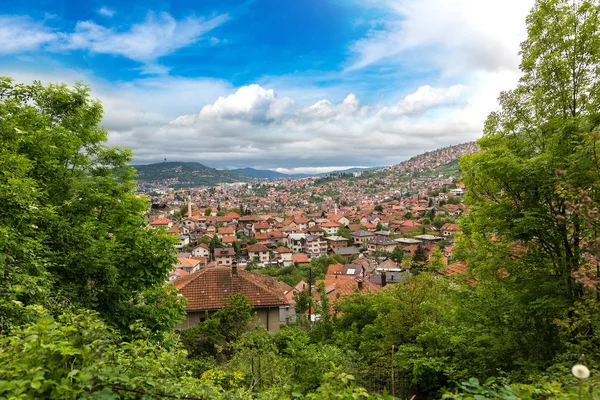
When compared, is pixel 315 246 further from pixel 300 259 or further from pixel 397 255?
pixel 397 255

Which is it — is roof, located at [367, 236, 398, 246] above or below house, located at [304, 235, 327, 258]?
above

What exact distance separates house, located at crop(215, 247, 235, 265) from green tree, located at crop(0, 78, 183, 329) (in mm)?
54430

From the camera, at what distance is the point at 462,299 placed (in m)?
7.86

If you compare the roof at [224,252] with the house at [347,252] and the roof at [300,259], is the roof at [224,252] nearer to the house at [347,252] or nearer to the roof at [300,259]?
the roof at [300,259]

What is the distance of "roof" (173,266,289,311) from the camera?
50.7 feet

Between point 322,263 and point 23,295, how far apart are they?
164 ft

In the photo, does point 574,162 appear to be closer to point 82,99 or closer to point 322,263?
point 82,99

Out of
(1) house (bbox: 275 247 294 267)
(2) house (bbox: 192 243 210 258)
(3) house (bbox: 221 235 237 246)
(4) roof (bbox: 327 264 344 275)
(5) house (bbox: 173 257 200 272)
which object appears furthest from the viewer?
(3) house (bbox: 221 235 237 246)

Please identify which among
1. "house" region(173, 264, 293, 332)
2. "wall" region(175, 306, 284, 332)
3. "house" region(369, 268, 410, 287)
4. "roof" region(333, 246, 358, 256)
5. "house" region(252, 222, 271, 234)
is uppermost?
"house" region(173, 264, 293, 332)

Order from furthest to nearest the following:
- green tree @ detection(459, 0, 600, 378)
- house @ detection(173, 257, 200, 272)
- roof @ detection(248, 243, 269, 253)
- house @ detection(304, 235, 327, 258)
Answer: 1. house @ detection(304, 235, 327, 258)
2. roof @ detection(248, 243, 269, 253)
3. house @ detection(173, 257, 200, 272)
4. green tree @ detection(459, 0, 600, 378)

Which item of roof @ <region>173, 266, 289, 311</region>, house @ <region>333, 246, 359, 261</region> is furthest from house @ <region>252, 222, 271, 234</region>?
roof @ <region>173, 266, 289, 311</region>

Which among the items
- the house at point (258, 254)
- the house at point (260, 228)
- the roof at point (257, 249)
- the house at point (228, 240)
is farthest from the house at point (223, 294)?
the house at point (260, 228)

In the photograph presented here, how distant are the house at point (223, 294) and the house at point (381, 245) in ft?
173

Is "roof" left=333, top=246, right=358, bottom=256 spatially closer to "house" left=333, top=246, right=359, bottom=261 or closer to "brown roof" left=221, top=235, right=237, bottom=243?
"house" left=333, top=246, right=359, bottom=261
